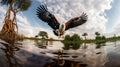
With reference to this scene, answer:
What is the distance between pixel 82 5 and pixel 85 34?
0.36 m

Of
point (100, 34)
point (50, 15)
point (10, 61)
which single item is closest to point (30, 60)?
point (10, 61)

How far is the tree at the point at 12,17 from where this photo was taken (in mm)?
5281

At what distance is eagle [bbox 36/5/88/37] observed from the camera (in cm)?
517

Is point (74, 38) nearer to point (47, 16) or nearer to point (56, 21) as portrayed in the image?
point (56, 21)

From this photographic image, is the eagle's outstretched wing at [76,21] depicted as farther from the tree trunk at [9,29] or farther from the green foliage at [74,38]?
the tree trunk at [9,29]

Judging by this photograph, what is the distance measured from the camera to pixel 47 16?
219 inches

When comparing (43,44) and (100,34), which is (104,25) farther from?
(43,44)

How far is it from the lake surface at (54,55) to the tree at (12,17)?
0.55ft

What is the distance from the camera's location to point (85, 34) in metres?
5.13

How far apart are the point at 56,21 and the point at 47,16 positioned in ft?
0.86

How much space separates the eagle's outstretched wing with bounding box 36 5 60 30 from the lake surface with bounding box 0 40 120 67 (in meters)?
0.24

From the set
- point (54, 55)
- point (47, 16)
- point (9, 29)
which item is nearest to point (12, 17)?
point (9, 29)

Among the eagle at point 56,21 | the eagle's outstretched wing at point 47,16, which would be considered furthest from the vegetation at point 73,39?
the eagle's outstretched wing at point 47,16

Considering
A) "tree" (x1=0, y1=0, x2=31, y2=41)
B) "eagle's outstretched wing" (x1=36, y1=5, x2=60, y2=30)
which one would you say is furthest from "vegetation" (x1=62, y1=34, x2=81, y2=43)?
"tree" (x1=0, y1=0, x2=31, y2=41)
